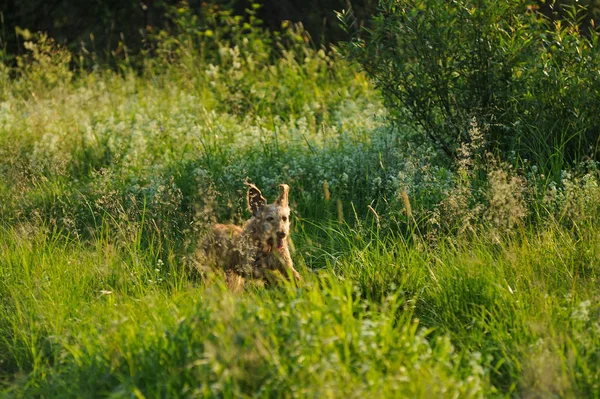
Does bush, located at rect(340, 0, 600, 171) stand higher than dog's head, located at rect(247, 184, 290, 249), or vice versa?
bush, located at rect(340, 0, 600, 171)

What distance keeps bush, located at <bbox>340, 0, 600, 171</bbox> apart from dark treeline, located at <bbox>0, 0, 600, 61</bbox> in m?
6.93

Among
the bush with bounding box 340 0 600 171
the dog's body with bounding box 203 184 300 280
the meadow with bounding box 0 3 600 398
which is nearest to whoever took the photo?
the meadow with bounding box 0 3 600 398

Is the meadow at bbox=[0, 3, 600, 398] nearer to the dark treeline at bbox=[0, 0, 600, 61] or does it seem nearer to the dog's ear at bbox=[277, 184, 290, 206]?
the dog's ear at bbox=[277, 184, 290, 206]

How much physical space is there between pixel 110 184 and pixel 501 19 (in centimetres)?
361

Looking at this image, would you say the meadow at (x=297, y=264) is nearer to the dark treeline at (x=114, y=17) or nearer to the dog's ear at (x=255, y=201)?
the dog's ear at (x=255, y=201)

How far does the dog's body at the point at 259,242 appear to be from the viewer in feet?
18.5

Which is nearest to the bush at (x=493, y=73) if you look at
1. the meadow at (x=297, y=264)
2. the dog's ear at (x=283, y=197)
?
the meadow at (x=297, y=264)

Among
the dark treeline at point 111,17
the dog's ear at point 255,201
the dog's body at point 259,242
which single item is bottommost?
the dog's body at point 259,242

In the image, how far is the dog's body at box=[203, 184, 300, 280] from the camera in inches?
222

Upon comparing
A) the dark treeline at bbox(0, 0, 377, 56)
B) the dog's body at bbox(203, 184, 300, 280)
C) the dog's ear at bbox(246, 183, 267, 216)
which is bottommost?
the dog's body at bbox(203, 184, 300, 280)

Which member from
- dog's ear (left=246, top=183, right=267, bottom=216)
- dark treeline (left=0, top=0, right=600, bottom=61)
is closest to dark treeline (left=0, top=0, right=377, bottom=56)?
dark treeline (left=0, top=0, right=600, bottom=61)

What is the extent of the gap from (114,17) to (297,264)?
9.68 metres

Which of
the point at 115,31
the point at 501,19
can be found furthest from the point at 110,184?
the point at 115,31

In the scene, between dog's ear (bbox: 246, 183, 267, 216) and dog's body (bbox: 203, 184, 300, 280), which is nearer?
dog's body (bbox: 203, 184, 300, 280)
